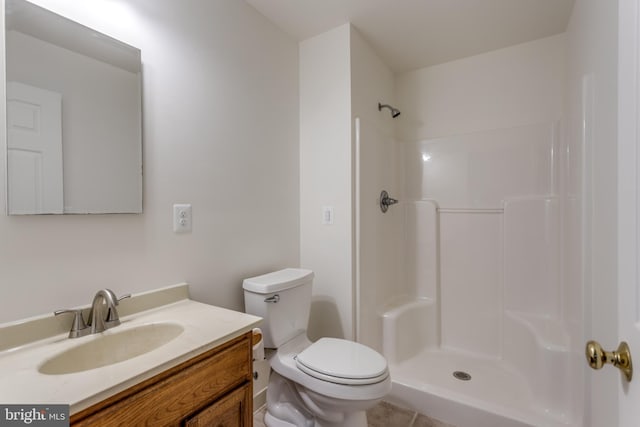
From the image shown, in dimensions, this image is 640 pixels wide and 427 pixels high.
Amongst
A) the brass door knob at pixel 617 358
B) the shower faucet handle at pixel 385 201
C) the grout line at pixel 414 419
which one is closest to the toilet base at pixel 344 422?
the grout line at pixel 414 419

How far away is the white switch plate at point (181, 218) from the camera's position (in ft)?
4.44

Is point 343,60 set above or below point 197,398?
above

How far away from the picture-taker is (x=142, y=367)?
766mm

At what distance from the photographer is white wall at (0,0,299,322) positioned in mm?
1008

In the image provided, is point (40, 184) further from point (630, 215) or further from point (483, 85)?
point (483, 85)

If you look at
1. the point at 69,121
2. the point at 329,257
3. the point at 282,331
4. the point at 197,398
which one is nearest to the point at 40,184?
the point at 69,121

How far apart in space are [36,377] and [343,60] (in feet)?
6.50

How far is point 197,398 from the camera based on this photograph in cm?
Result: 88

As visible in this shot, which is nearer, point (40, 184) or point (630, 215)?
point (630, 215)

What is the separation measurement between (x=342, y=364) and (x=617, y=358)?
1001 millimetres

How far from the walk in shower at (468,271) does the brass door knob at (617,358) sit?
1.21 meters

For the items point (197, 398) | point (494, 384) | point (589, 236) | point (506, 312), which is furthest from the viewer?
point (506, 312)

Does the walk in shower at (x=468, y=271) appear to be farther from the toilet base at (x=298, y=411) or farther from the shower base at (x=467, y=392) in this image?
the toilet base at (x=298, y=411)
